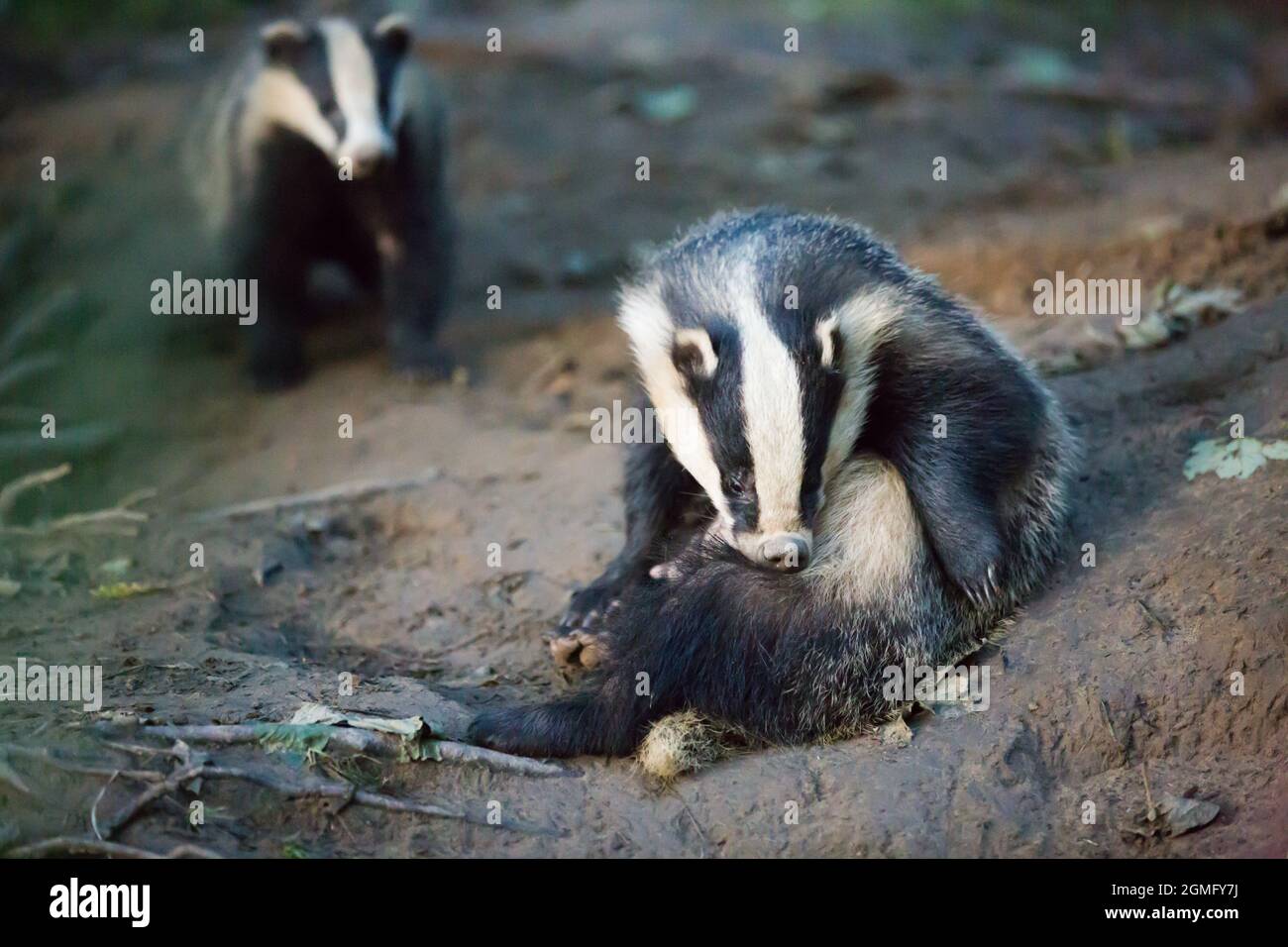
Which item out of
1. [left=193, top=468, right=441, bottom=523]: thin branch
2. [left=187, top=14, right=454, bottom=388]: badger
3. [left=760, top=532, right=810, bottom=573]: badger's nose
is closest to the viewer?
[left=760, top=532, right=810, bottom=573]: badger's nose

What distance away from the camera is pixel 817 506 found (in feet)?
13.8

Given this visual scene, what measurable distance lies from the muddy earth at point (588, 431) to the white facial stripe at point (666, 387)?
92 centimetres

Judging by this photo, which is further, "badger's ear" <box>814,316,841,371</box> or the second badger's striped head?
"badger's ear" <box>814,316,841,371</box>

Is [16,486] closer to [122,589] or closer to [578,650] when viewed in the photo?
[122,589]

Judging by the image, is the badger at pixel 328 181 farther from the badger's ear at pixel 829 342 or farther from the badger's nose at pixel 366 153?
→ the badger's ear at pixel 829 342

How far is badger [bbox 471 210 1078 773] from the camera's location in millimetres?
4180

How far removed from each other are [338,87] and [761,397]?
163 inches

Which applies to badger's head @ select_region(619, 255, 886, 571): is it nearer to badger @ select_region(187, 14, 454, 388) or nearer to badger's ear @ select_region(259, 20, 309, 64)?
badger @ select_region(187, 14, 454, 388)

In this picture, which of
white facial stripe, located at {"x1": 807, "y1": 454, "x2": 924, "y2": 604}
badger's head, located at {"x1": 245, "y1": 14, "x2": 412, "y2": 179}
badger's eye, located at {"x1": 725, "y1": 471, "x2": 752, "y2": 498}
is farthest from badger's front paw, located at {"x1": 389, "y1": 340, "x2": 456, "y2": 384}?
badger's eye, located at {"x1": 725, "y1": 471, "x2": 752, "y2": 498}

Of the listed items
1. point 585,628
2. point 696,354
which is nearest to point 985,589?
point 696,354

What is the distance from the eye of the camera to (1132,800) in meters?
4.04

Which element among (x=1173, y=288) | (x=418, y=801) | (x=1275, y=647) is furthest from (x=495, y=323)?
(x=1275, y=647)

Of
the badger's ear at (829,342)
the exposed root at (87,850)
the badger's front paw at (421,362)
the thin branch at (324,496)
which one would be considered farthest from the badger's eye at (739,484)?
the badger's front paw at (421,362)
